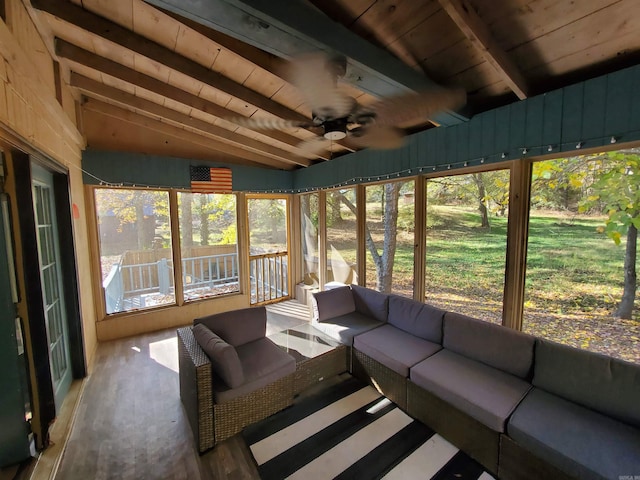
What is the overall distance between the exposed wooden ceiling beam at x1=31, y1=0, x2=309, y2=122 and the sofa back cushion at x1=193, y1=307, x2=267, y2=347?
1.86 meters

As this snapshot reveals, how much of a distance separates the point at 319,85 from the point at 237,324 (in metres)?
2.13

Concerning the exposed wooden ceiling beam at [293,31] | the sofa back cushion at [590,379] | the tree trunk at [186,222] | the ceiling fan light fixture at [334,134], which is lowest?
the sofa back cushion at [590,379]

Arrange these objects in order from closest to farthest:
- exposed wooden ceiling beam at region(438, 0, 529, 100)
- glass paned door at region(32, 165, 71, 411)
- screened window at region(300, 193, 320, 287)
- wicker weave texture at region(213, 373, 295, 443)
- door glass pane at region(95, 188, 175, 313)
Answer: exposed wooden ceiling beam at region(438, 0, 529, 100) → wicker weave texture at region(213, 373, 295, 443) → glass paned door at region(32, 165, 71, 411) → door glass pane at region(95, 188, 175, 313) → screened window at region(300, 193, 320, 287)

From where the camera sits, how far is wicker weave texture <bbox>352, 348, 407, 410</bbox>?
2.33m

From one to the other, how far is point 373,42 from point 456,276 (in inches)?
92.5

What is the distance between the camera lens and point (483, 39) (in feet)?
5.51

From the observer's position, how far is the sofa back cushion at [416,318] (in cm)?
267

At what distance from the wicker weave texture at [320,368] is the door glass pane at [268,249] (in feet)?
9.18

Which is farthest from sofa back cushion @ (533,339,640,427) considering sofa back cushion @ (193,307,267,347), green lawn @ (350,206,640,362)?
sofa back cushion @ (193,307,267,347)

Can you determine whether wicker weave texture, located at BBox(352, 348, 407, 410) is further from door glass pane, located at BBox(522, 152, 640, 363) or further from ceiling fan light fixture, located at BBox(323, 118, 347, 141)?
ceiling fan light fixture, located at BBox(323, 118, 347, 141)

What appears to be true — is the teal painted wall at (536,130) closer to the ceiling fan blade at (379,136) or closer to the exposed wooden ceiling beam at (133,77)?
the ceiling fan blade at (379,136)

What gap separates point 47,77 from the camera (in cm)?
223

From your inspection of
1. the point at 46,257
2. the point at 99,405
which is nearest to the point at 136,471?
the point at 99,405

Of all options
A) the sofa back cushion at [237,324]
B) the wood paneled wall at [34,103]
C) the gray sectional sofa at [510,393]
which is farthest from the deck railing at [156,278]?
the gray sectional sofa at [510,393]
